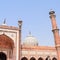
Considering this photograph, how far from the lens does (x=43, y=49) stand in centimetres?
2584

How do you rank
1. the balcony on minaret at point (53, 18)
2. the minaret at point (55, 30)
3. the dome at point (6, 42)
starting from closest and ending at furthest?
the minaret at point (55, 30), the balcony on minaret at point (53, 18), the dome at point (6, 42)

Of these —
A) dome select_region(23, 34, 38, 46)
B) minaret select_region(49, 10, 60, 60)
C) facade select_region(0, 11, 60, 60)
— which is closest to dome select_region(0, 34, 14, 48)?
facade select_region(0, 11, 60, 60)

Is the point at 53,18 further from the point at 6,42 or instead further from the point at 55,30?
the point at 6,42

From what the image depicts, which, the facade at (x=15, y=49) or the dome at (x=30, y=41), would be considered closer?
the facade at (x=15, y=49)

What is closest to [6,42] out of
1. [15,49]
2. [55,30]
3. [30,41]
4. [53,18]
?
[15,49]

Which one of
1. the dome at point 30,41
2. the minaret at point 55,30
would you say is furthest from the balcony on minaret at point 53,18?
the dome at point 30,41

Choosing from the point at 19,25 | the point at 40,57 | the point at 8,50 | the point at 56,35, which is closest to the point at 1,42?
the point at 8,50

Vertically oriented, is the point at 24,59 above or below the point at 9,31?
below

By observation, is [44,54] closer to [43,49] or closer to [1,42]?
[43,49]

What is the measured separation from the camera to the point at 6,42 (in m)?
23.8

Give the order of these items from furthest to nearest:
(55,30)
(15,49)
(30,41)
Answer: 1. (30,41)
2. (15,49)
3. (55,30)

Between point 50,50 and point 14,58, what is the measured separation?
5.44m

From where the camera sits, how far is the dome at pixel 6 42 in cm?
2347

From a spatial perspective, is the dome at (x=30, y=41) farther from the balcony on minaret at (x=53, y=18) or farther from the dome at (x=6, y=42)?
the balcony on minaret at (x=53, y=18)
